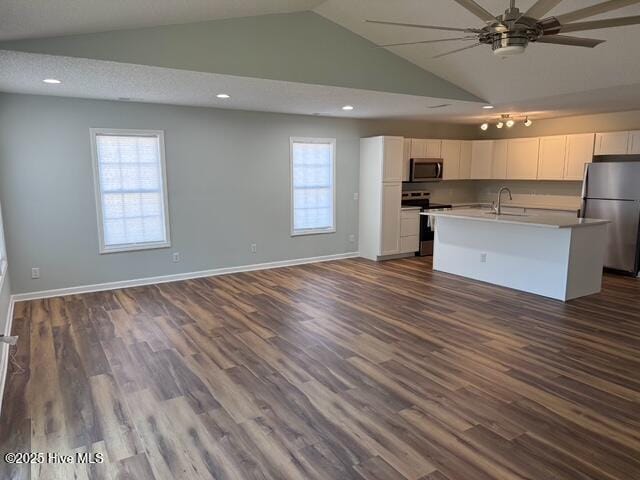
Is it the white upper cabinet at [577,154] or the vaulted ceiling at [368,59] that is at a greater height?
the vaulted ceiling at [368,59]

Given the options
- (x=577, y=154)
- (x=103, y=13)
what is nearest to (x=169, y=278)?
(x=103, y=13)

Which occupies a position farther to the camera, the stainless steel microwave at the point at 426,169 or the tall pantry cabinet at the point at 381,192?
the stainless steel microwave at the point at 426,169

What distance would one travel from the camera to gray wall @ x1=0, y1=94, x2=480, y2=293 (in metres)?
4.87

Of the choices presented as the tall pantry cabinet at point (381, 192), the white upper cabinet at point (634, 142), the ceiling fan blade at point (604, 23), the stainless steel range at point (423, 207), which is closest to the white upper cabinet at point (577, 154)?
the white upper cabinet at point (634, 142)

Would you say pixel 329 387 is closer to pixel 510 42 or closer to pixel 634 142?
pixel 510 42

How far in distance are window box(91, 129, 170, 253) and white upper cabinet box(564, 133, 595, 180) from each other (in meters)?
6.29

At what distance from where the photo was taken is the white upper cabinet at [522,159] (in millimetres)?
7355

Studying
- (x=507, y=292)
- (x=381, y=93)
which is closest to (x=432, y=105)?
(x=381, y=93)

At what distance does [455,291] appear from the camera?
542 centimetres

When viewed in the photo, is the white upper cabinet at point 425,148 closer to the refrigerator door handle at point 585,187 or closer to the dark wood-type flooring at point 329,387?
the refrigerator door handle at point 585,187

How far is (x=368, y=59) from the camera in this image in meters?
4.62

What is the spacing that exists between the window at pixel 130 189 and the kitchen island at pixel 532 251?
398cm

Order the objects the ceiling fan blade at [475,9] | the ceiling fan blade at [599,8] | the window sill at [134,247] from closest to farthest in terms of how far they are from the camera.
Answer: the ceiling fan blade at [599,8], the ceiling fan blade at [475,9], the window sill at [134,247]

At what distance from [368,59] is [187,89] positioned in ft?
6.53
